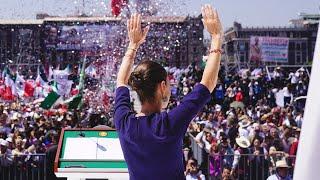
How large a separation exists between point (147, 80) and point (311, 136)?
1108mm

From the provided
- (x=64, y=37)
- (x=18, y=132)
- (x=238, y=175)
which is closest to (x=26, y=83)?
(x=18, y=132)

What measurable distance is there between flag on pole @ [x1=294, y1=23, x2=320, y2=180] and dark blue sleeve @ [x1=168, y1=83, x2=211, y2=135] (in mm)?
889

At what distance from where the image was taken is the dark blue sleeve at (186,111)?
229cm

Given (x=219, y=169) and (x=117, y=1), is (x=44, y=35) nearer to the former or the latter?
(x=117, y=1)

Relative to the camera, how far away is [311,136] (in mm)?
1392

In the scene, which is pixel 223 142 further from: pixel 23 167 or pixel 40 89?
pixel 40 89

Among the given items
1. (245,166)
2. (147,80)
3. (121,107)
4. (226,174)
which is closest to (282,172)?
(226,174)

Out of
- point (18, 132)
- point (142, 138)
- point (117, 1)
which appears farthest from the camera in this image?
point (117, 1)

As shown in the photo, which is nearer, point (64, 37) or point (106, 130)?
point (106, 130)

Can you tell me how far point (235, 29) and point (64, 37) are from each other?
59.1m

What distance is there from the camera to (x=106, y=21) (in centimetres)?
2522

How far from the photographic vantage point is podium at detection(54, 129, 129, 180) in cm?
525

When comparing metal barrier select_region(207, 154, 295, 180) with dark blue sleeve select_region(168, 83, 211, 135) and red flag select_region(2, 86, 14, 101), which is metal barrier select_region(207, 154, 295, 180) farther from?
red flag select_region(2, 86, 14, 101)

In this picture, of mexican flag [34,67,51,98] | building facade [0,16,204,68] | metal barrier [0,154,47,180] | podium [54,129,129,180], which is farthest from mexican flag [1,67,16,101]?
building facade [0,16,204,68]
